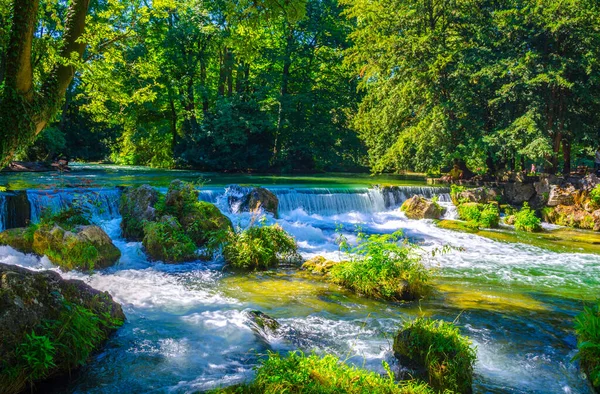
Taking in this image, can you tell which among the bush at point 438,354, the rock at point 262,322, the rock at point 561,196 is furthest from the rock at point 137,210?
the rock at point 561,196

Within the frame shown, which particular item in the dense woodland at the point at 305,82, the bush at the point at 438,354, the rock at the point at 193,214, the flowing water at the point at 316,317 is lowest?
the flowing water at the point at 316,317

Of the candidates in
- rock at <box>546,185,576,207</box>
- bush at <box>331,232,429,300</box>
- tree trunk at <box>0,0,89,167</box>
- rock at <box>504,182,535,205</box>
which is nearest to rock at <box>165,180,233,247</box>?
bush at <box>331,232,429,300</box>

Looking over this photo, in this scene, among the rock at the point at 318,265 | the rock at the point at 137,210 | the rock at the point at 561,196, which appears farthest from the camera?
the rock at the point at 561,196

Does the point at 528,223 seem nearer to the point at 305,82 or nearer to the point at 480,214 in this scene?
the point at 480,214

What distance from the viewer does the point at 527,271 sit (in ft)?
31.1

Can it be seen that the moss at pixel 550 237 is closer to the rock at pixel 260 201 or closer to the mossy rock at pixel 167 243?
the rock at pixel 260 201

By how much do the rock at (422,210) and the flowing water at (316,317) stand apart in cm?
549

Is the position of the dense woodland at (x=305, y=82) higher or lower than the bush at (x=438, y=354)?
higher

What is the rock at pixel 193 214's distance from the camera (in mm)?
10516

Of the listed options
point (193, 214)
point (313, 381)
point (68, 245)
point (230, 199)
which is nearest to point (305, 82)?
point (230, 199)

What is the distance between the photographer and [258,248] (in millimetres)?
9203

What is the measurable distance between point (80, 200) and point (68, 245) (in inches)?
165

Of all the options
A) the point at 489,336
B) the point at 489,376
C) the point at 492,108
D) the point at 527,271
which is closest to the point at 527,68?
the point at 492,108

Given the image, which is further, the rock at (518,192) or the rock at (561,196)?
the rock at (518,192)
